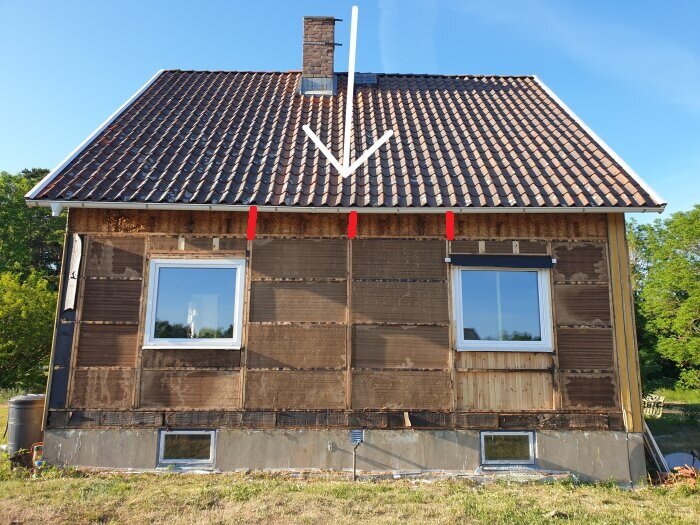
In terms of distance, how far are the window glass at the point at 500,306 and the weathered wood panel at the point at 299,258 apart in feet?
6.09

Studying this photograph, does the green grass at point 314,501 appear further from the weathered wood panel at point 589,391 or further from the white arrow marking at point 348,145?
the white arrow marking at point 348,145

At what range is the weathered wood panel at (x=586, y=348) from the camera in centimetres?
677

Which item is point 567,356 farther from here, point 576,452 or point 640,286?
point 640,286

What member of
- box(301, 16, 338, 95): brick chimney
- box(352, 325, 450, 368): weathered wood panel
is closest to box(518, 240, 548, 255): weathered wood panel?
box(352, 325, 450, 368): weathered wood panel

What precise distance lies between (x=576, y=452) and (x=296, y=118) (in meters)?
7.31

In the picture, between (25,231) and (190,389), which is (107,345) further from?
(25,231)

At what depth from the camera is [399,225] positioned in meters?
7.14

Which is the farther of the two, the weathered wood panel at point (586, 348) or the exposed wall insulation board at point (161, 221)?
the exposed wall insulation board at point (161, 221)

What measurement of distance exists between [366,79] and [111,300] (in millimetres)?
7490

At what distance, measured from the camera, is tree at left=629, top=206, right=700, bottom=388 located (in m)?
23.5

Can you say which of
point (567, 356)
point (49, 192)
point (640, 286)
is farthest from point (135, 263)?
point (640, 286)

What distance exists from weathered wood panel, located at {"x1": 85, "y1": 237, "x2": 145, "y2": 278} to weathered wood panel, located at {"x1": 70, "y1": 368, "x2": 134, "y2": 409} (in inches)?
53.2

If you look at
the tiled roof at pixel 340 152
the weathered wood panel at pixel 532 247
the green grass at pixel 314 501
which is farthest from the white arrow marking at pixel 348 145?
Answer: the green grass at pixel 314 501

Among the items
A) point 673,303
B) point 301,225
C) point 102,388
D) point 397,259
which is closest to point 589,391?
point 397,259
